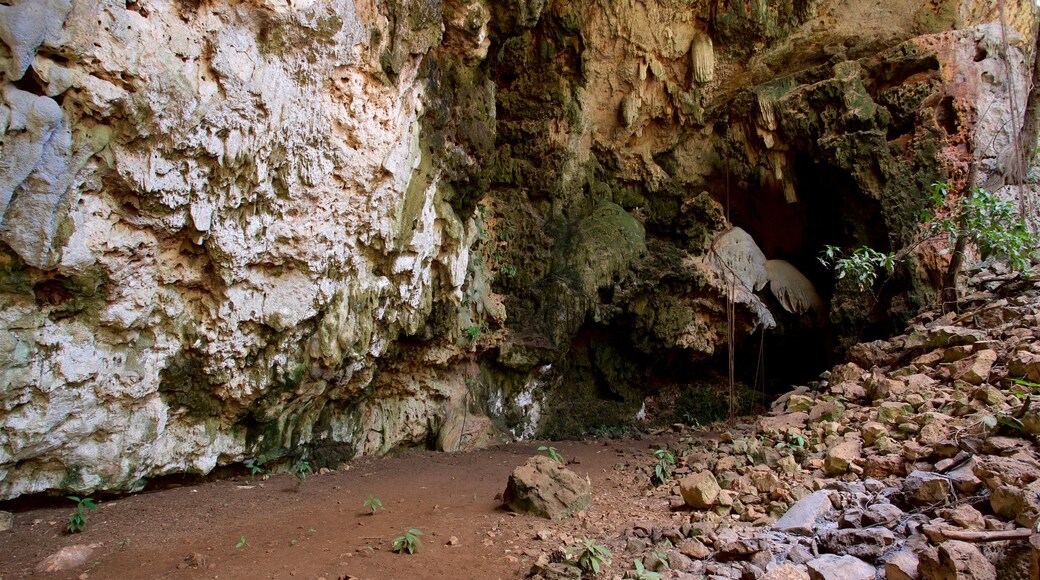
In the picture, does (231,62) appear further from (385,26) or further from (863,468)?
(863,468)

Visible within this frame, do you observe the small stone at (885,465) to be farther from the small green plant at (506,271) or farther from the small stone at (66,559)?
the small green plant at (506,271)

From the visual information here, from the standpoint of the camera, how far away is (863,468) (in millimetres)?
3990

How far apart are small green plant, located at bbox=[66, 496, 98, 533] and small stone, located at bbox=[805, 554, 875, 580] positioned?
4804 millimetres

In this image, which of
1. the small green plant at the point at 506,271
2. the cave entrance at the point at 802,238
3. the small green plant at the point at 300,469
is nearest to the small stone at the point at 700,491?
the small green plant at the point at 300,469

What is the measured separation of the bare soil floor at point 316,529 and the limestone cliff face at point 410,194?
1.29 ft

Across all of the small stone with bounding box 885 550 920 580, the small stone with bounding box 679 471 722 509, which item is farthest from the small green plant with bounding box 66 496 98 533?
the small stone with bounding box 885 550 920 580

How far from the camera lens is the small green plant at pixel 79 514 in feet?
13.8

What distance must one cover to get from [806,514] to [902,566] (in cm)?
90

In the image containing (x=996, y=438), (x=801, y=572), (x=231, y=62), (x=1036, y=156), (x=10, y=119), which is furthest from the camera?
(x=1036, y=156)

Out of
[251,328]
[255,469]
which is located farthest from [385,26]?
[255,469]

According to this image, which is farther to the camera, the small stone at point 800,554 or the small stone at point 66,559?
the small stone at point 66,559

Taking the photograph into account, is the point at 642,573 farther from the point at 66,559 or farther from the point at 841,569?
the point at 66,559

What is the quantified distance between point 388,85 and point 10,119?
3155 millimetres

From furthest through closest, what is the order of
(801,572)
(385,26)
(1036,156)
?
(1036,156)
(385,26)
(801,572)
